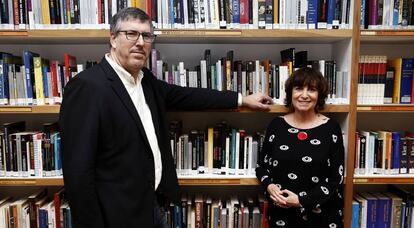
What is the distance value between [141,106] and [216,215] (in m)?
0.85

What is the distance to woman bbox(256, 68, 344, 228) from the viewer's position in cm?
164

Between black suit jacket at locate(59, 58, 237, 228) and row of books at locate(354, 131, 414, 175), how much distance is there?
123 cm

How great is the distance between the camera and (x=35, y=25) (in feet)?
5.62

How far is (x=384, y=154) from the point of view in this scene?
6.20ft

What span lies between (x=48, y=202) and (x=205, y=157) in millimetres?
1045

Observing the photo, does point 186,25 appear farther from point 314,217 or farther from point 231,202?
point 314,217

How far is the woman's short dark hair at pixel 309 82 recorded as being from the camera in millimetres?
1646

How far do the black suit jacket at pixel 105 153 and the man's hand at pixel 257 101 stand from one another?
51cm

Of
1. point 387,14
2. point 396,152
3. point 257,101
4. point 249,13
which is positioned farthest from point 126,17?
point 396,152

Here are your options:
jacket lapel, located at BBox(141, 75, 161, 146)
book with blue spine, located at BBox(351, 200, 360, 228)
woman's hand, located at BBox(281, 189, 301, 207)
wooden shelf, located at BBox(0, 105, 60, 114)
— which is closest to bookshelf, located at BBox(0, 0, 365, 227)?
wooden shelf, located at BBox(0, 105, 60, 114)

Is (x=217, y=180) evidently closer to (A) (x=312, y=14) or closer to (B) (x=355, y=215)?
(B) (x=355, y=215)

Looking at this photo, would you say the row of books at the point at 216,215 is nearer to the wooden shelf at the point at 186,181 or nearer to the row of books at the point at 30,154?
the wooden shelf at the point at 186,181

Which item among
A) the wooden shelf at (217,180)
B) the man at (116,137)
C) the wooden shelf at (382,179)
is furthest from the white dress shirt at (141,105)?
the wooden shelf at (382,179)

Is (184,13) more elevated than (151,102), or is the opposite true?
(184,13)
